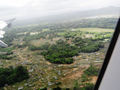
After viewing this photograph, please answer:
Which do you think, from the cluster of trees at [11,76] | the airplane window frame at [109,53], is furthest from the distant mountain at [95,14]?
the cluster of trees at [11,76]

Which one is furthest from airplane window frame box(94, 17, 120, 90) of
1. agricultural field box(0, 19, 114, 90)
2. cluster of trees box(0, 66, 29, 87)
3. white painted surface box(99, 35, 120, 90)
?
cluster of trees box(0, 66, 29, 87)

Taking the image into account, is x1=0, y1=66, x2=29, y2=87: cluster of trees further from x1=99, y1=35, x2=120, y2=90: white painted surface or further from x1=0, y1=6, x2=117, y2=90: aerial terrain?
x1=99, y1=35, x2=120, y2=90: white painted surface

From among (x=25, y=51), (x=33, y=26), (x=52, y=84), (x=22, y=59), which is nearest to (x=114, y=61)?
(x=52, y=84)

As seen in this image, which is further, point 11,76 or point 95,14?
point 11,76

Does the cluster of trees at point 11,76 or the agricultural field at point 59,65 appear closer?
the agricultural field at point 59,65

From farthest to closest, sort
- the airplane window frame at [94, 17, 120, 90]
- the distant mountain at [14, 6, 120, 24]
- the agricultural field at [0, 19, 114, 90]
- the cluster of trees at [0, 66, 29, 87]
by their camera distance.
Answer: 1. the cluster of trees at [0, 66, 29, 87]
2. the agricultural field at [0, 19, 114, 90]
3. the distant mountain at [14, 6, 120, 24]
4. the airplane window frame at [94, 17, 120, 90]

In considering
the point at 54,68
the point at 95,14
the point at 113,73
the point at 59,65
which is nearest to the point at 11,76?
the point at 54,68

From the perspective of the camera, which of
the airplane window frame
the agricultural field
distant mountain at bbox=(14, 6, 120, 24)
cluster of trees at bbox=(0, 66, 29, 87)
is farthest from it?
cluster of trees at bbox=(0, 66, 29, 87)

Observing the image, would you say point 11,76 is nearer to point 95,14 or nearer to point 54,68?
point 54,68

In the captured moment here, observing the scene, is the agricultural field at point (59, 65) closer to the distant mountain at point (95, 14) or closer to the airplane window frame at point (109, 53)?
the distant mountain at point (95, 14)

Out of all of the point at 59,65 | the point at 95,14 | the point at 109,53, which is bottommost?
the point at 59,65

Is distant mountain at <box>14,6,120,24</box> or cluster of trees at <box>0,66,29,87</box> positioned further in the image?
cluster of trees at <box>0,66,29,87</box>

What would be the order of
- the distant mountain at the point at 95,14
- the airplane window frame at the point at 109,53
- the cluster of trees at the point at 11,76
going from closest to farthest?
the airplane window frame at the point at 109,53 < the distant mountain at the point at 95,14 < the cluster of trees at the point at 11,76
